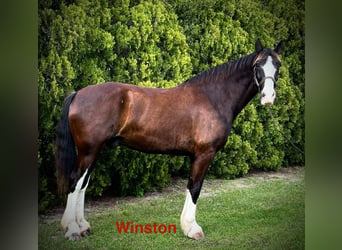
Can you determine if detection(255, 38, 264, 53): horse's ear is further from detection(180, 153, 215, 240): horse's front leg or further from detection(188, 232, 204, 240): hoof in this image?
detection(188, 232, 204, 240): hoof

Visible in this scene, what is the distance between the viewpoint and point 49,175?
4.86 m

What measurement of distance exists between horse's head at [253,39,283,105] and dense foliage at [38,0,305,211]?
7.9 inches

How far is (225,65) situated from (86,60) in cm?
123

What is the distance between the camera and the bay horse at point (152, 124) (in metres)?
4.67

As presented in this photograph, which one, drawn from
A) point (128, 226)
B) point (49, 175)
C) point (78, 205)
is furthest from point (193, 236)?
point (49, 175)

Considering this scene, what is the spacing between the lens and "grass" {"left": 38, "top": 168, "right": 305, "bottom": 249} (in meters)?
4.79

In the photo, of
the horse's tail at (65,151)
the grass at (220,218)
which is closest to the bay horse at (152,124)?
the horse's tail at (65,151)

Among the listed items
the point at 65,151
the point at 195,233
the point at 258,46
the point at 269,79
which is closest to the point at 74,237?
the point at 65,151

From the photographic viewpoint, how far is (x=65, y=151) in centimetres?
470

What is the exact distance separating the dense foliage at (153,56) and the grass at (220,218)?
15cm

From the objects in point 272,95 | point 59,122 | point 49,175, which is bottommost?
point 49,175

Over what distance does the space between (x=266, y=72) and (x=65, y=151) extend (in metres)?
1.86

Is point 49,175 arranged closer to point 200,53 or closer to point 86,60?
point 86,60

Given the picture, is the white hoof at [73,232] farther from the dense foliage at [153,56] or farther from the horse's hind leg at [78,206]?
the dense foliage at [153,56]
